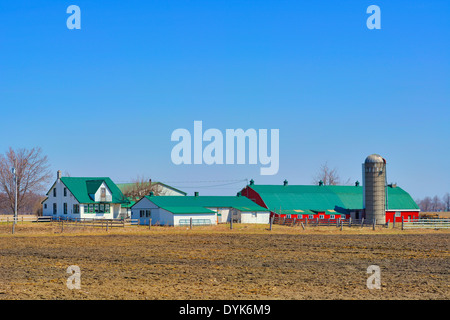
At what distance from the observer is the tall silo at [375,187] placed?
241 ft

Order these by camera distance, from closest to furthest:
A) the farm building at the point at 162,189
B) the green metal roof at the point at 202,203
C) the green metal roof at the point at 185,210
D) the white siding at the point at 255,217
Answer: the green metal roof at the point at 185,210, the green metal roof at the point at 202,203, the white siding at the point at 255,217, the farm building at the point at 162,189

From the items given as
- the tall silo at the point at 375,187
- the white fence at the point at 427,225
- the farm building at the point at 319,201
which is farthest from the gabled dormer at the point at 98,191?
the white fence at the point at 427,225

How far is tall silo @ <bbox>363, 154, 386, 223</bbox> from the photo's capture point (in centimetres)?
7331

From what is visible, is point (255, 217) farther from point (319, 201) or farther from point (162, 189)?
point (162, 189)

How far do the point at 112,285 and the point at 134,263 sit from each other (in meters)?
6.45

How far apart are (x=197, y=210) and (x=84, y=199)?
50.2ft

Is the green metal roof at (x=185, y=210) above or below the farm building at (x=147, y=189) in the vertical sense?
below

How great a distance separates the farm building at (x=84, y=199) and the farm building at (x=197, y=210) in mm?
5605

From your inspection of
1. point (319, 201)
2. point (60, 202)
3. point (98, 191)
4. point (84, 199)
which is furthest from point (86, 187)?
point (319, 201)

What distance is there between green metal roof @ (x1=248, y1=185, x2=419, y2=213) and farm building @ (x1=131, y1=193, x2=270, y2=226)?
375 cm

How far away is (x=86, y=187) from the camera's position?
246 ft

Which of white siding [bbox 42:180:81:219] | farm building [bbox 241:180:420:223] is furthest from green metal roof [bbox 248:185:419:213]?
white siding [bbox 42:180:81:219]

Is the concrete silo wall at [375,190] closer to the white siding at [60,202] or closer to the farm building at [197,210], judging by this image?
the farm building at [197,210]
